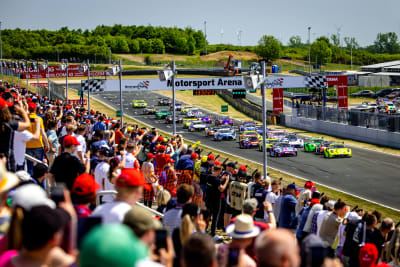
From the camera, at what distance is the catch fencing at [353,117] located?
40.9 meters

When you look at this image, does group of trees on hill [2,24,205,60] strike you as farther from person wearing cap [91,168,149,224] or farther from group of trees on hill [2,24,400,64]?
person wearing cap [91,168,149,224]

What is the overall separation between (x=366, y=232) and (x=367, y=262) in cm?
87

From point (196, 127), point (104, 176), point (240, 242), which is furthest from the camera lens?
point (196, 127)

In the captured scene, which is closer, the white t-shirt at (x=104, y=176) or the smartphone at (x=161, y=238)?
the smartphone at (x=161, y=238)

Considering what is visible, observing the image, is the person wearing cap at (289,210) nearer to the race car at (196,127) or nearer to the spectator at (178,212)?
the spectator at (178,212)

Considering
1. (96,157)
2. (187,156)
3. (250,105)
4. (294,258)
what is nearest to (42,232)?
(294,258)

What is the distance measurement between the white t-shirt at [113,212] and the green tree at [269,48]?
6100 inches

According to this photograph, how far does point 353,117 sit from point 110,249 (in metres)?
45.1

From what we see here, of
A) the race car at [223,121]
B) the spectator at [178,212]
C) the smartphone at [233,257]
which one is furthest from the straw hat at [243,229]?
the race car at [223,121]

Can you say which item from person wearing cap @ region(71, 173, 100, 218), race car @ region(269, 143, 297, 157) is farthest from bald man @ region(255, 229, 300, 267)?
race car @ region(269, 143, 297, 157)

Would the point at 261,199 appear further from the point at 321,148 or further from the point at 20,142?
the point at 321,148

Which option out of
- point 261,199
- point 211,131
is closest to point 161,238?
point 261,199

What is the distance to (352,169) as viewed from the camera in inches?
1297

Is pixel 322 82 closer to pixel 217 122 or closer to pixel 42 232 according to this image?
pixel 217 122
